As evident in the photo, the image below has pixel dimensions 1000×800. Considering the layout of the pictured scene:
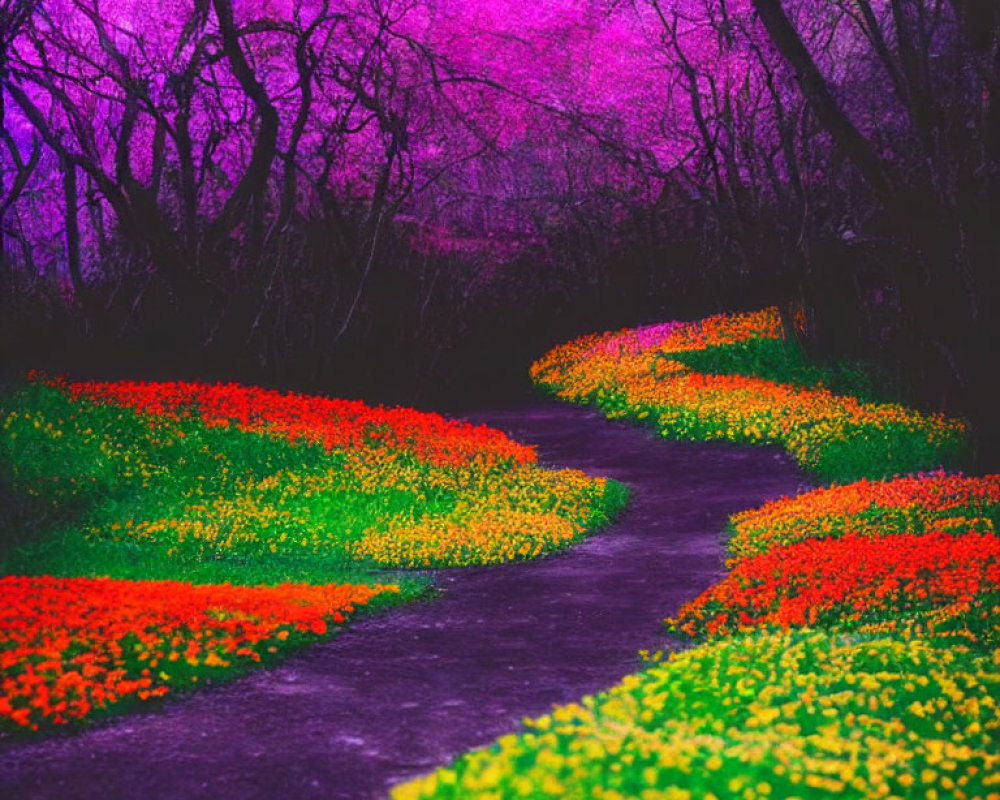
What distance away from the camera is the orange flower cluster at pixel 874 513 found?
13414 mm

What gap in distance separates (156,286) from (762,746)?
758 inches

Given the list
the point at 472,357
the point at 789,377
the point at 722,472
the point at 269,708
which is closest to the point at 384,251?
the point at 472,357

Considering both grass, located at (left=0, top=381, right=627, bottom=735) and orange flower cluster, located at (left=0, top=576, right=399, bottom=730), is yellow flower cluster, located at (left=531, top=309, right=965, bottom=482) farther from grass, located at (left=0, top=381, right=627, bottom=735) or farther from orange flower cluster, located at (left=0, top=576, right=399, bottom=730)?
orange flower cluster, located at (left=0, top=576, right=399, bottom=730)

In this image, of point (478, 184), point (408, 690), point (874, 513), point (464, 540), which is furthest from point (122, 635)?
point (478, 184)

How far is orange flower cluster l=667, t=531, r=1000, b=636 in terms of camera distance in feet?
32.8

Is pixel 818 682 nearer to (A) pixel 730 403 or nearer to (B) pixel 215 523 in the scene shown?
(B) pixel 215 523

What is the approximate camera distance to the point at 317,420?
19578 millimetres

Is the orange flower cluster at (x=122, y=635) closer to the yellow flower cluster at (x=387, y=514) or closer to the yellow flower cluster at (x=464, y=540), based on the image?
the yellow flower cluster at (x=464, y=540)

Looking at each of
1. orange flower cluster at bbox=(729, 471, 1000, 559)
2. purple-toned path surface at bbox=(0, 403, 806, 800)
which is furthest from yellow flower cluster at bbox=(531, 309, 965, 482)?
purple-toned path surface at bbox=(0, 403, 806, 800)

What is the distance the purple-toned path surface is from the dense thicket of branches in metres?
6.19

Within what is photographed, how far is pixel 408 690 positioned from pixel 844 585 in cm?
383

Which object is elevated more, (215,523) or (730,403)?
(730,403)

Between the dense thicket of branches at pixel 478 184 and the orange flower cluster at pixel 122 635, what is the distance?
10093mm

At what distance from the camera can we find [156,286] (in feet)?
76.6
